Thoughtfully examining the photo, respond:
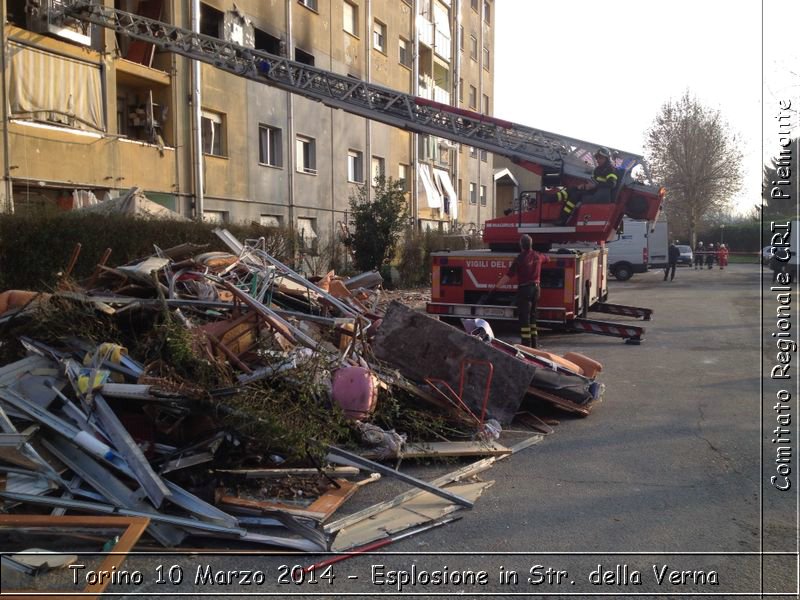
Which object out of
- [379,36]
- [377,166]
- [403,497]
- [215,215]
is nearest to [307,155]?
[377,166]

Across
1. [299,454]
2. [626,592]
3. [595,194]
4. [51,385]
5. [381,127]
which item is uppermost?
[381,127]

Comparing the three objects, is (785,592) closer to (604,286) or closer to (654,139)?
(604,286)

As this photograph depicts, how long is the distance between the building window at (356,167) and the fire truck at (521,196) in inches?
524

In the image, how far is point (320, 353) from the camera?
5699 mm

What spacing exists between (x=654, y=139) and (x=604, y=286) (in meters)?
32.7

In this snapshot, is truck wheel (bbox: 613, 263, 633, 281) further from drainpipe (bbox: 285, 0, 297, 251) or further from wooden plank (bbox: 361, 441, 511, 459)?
wooden plank (bbox: 361, 441, 511, 459)

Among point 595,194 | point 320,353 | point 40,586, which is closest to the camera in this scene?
point 40,586

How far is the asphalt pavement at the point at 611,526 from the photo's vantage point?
3.59 metres

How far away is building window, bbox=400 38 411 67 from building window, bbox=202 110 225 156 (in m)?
14.6

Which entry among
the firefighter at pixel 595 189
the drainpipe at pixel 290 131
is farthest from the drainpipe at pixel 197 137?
the firefighter at pixel 595 189

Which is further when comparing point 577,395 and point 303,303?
point 303,303

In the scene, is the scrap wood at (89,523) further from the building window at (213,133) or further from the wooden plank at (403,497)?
the building window at (213,133)

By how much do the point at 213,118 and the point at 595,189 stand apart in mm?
12194

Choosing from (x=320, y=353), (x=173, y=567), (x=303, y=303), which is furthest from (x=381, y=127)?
(x=173, y=567)
